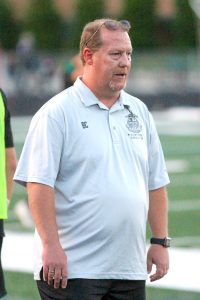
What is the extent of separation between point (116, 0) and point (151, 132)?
56.1 meters

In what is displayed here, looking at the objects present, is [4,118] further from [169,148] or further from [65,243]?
[169,148]

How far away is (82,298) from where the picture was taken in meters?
5.80

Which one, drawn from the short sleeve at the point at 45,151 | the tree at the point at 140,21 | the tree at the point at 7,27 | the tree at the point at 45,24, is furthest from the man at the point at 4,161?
the tree at the point at 140,21

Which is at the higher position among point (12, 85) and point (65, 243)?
point (65, 243)

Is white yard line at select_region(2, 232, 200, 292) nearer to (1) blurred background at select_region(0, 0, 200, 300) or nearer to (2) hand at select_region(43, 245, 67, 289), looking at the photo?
(1) blurred background at select_region(0, 0, 200, 300)

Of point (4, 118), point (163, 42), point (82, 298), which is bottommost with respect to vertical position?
point (163, 42)

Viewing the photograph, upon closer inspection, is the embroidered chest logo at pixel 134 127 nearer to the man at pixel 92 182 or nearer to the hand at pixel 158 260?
the man at pixel 92 182

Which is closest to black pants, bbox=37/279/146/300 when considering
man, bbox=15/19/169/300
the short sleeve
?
man, bbox=15/19/169/300

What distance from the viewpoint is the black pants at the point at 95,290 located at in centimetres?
580

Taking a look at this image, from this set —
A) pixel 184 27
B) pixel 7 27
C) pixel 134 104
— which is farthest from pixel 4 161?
pixel 184 27

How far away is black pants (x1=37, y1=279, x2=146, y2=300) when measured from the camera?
19.0 ft

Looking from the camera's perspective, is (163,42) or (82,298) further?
(163,42)

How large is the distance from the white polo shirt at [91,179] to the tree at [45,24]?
167 ft

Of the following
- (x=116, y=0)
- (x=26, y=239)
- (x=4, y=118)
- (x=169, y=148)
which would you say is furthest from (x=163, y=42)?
(x=4, y=118)
